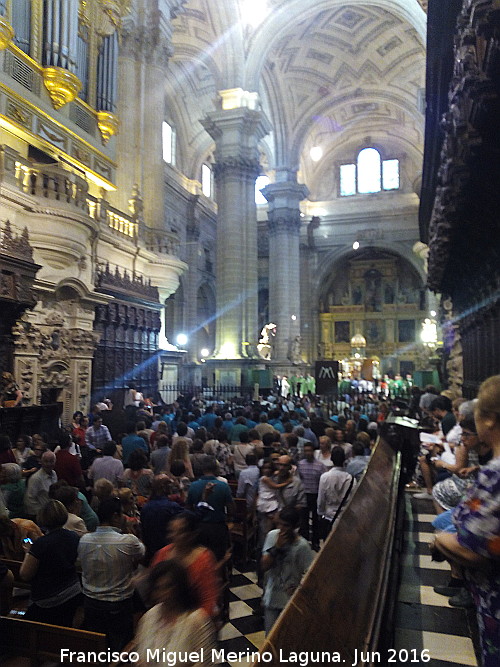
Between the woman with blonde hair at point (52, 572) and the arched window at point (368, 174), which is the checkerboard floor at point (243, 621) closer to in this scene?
the woman with blonde hair at point (52, 572)

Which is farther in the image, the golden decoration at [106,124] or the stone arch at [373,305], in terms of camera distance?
the stone arch at [373,305]

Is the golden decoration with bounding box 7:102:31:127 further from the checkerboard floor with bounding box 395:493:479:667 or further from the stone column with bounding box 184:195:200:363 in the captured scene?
the stone column with bounding box 184:195:200:363

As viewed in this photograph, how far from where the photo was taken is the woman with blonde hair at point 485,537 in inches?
57.1

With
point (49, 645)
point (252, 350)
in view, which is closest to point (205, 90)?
point (252, 350)

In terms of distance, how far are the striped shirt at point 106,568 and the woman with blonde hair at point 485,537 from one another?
6.77 ft

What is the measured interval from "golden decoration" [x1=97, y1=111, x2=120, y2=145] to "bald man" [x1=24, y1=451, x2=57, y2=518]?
12070 millimetres

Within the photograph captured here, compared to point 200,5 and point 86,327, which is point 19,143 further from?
point 200,5

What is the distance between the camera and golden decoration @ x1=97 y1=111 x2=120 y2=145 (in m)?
14.0

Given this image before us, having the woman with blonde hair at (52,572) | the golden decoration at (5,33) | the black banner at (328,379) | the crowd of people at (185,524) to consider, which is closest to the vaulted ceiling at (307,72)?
the golden decoration at (5,33)

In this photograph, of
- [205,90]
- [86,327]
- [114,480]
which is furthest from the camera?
[205,90]

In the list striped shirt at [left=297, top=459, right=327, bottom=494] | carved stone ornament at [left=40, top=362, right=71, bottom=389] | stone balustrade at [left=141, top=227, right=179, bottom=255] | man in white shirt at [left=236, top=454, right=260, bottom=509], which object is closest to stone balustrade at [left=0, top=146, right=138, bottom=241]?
carved stone ornament at [left=40, top=362, right=71, bottom=389]

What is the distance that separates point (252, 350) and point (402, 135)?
22213 mm

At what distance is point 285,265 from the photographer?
1142 inches

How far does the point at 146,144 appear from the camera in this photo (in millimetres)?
16156
